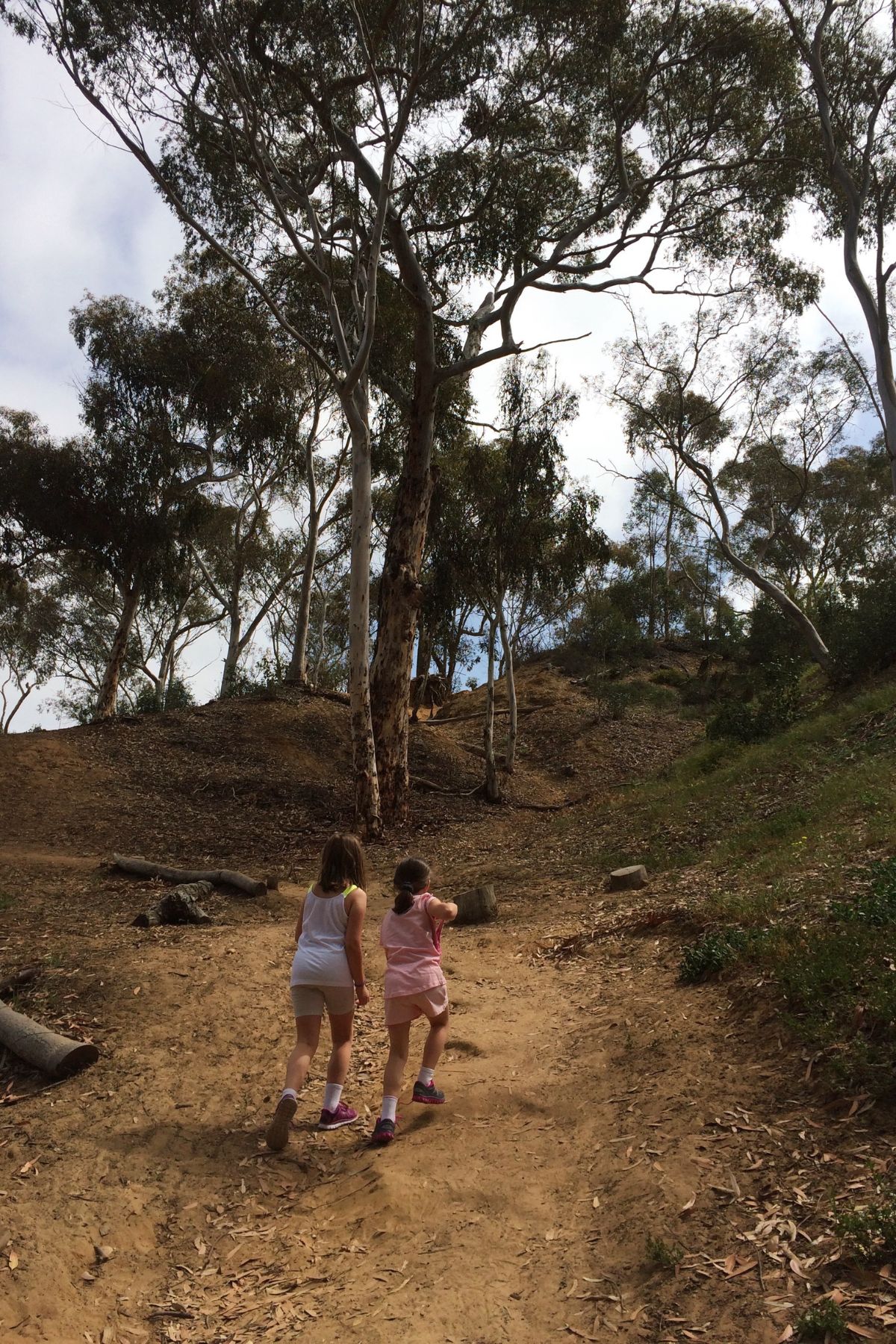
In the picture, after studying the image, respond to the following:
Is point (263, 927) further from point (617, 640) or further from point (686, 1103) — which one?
point (617, 640)

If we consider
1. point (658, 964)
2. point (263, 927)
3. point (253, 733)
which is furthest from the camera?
point (253, 733)

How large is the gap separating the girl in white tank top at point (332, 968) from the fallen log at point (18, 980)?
2617 millimetres

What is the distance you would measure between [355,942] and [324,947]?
168mm

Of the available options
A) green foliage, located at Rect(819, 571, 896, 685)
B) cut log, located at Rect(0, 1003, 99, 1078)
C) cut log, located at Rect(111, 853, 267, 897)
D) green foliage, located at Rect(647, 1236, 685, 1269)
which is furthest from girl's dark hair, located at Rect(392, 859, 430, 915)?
green foliage, located at Rect(819, 571, 896, 685)

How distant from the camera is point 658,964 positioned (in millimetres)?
6609

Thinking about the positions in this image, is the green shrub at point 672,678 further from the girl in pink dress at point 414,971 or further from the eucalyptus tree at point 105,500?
the girl in pink dress at point 414,971

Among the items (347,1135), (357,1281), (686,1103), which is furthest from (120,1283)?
(686,1103)

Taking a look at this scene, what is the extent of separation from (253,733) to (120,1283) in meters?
15.9

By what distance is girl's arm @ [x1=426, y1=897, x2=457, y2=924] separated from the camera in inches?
185

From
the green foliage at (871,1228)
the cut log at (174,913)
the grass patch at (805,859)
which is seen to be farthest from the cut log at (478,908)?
the green foliage at (871,1228)

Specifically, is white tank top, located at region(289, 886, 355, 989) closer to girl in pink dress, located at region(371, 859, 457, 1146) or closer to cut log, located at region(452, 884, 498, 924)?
girl in pink dress, located at region(371, 859, 457, 1146)

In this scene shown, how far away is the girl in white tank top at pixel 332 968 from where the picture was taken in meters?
4.71

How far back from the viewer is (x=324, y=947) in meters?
4.74

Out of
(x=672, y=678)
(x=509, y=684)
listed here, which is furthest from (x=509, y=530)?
(x=672, y=678)
